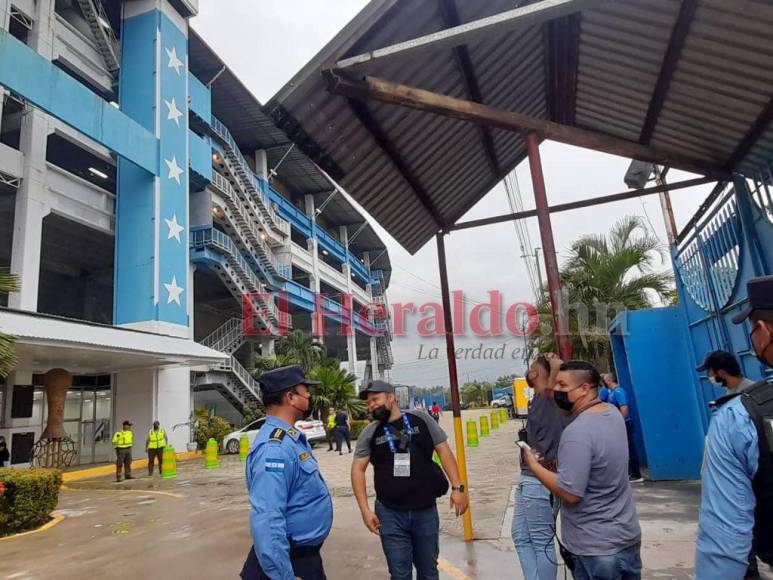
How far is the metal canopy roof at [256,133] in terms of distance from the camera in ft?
83.5

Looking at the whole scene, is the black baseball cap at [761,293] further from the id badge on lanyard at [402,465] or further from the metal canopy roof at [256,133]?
the metal canopy roof at [256,133]

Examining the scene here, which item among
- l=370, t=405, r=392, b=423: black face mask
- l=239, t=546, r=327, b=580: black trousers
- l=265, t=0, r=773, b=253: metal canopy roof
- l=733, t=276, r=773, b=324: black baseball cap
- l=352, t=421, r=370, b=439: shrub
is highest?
l=265, t=0, r=773, b=253: metal canopy roof

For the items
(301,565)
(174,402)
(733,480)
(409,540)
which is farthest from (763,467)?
(174,402)

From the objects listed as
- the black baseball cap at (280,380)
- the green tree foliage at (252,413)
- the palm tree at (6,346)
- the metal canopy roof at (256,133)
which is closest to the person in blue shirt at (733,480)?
the black baseball cap at (280,380)

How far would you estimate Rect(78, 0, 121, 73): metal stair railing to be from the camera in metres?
19.5

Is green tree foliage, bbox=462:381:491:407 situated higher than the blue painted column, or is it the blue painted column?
the blue painted column

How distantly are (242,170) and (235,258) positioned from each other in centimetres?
596

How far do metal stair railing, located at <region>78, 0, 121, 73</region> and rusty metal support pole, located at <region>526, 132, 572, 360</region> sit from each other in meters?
21.8

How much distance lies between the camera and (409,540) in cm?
318

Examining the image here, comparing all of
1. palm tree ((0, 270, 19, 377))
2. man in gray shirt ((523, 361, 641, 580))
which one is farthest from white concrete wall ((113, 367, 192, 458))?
man in gray shirt ((523, 361, 641, 580))

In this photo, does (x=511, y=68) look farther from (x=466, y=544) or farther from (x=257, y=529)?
(x=466, y=544)

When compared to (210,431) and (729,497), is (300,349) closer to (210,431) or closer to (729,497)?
(210,431)

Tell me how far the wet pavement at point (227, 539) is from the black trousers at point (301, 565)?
8.10ft

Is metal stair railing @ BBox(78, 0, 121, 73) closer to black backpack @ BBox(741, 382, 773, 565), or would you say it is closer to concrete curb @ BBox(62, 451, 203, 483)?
concrete curb @ BBox(62, 451, 203, 483)
